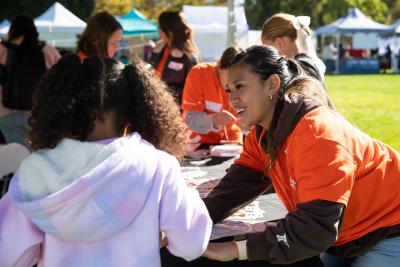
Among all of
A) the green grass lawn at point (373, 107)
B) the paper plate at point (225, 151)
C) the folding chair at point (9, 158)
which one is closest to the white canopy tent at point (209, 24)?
the green grass lawn at point (373, 107)

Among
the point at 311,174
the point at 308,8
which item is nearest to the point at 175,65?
the point at 311,174

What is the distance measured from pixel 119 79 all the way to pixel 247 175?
2.43 feet

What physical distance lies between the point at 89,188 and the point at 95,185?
1cm

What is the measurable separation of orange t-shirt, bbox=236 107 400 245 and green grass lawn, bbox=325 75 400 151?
16.6ft

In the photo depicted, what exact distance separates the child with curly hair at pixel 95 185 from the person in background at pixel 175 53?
3.35 meters

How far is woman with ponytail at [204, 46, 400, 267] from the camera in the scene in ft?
5.29

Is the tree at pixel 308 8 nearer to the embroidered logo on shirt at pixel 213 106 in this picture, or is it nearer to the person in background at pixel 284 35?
the embroidered logo on shirt at pixel 213 106

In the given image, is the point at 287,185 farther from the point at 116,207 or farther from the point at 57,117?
the point at 57,117

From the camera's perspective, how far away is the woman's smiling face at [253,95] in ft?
A: 5.93

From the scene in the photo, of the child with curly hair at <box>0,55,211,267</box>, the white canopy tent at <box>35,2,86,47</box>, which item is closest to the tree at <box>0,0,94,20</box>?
the white canopy tent at <box>35,2,86,47</box>

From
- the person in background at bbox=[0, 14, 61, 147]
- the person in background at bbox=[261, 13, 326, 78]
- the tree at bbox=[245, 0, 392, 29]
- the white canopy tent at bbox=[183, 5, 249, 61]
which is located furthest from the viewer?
the tree at bbox=[245, 0, 392, 29]

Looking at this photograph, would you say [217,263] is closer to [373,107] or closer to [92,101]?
[92,101]

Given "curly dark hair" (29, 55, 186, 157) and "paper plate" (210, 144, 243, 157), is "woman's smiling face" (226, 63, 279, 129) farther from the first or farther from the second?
"paper plate" (210, 144, 243, 157)

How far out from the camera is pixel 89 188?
145cm
